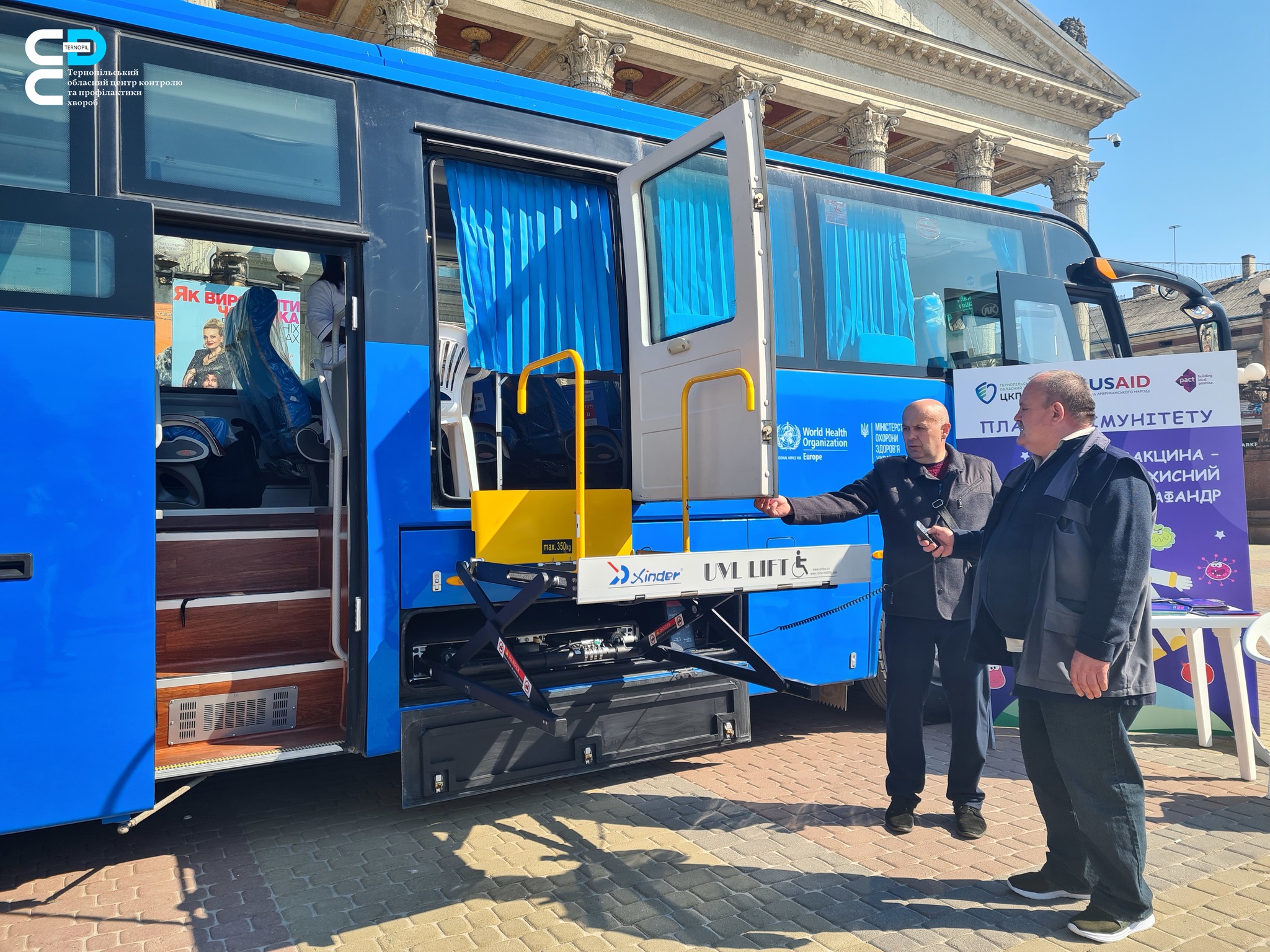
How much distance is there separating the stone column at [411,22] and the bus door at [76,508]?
17.9m

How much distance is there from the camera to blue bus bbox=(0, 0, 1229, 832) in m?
3.26

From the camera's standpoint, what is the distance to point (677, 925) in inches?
126

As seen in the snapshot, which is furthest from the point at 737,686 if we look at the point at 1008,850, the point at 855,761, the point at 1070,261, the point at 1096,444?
the point at 1070,261

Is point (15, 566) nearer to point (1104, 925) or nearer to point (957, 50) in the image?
point (1104, 925)

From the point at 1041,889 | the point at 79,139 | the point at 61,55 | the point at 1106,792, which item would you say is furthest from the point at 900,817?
the point at 61,55

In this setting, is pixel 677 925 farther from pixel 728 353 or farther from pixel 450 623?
pixel 728 353

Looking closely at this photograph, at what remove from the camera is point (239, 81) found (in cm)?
367

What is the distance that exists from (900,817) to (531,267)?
3.14 meters

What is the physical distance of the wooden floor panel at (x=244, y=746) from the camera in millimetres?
3594

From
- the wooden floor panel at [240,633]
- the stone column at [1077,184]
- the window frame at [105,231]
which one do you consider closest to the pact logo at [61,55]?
the window frame at [105,231]

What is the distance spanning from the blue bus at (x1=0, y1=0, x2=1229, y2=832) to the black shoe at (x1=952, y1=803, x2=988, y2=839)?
3.01 feet

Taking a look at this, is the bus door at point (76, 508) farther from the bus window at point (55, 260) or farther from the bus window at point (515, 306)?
the bus window at point (515, 306)

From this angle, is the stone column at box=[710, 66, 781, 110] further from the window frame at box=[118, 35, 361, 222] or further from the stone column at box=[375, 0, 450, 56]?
the window frame at box=[118, 35, 361, 222]

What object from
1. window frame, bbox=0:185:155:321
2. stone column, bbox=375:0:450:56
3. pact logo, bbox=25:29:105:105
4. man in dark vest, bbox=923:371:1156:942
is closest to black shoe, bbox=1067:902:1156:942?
man in dark vest, bbox=923:371:1156:942
